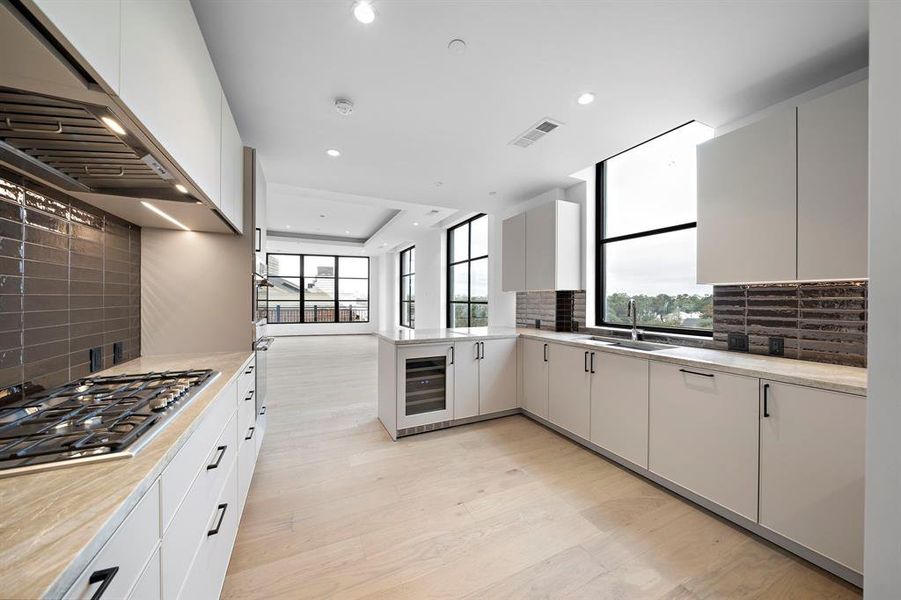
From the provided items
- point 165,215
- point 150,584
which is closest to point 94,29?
point 150,584

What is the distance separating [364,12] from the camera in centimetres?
155

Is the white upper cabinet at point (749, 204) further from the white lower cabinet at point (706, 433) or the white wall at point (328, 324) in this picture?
the white wall at point (328, 324)

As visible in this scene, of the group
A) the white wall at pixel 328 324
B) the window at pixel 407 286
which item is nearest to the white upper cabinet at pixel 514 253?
the window at pixel 407 286

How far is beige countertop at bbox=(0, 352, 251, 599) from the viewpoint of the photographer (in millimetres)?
492

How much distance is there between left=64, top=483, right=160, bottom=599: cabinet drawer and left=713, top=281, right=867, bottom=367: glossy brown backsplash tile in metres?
3.15

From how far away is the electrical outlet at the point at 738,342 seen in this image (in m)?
2.36

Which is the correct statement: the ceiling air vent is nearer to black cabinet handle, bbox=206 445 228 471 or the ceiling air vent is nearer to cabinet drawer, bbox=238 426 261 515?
black cabinet handle, bbox=206 445 228 471

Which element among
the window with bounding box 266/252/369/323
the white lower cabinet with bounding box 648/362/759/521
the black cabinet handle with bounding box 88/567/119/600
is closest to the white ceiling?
the white lower cabinet with bounding box 648/362/759/521

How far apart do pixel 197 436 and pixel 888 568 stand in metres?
2.20

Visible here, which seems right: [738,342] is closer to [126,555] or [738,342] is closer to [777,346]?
[777,346]

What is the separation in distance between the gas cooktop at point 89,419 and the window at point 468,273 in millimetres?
4612

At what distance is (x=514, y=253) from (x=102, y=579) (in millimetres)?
4006

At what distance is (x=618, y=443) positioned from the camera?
2.56 metres

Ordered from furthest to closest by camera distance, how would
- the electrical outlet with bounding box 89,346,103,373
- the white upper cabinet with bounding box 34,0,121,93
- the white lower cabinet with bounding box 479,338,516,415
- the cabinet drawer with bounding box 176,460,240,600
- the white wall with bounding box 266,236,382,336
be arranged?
1. the white wall with bounding box 266,236,382,336
2. the white lower cabinet with bounding box 479,338,516,415
3. the electrical outlet with bounding box 89,346,103,373
4. the cabinet drawer with bounding box 176,460,240,600
5. the white upper cabinet with bounding box 34,0,121,93
